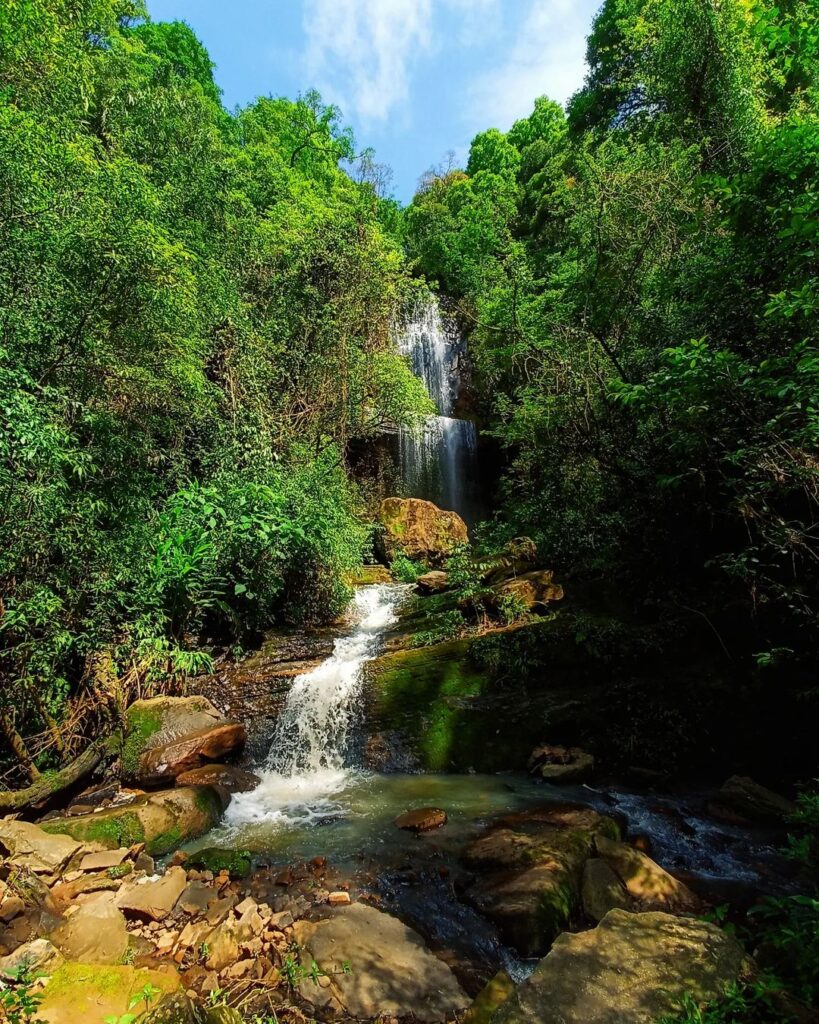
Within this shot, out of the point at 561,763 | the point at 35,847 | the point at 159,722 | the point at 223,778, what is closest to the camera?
the point at 35,847

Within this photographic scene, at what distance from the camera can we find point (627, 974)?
2299mm

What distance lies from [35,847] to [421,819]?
10.6ft

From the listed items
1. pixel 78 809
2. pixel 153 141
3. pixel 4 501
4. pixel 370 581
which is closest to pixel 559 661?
pixel 78 809

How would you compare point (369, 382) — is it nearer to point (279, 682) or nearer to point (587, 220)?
point (587, 220)

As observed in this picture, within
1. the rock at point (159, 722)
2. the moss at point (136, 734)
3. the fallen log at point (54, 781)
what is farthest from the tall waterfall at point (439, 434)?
the fallen log at point (54, 781)

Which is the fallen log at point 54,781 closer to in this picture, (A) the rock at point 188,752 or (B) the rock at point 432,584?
(A) the rock at point 188,752

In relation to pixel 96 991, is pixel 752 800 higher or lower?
lower

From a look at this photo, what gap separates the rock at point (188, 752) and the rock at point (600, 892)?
4.41m

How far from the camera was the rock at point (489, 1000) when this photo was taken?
2383mm

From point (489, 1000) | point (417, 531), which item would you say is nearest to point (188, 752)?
point (489, 1000)

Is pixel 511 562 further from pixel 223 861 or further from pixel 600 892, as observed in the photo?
pixel 223 861

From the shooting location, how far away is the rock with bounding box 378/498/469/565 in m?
14.3

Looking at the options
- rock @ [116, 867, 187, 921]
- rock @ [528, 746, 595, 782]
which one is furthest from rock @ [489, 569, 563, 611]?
rock @ [116, 867, 187, 921]

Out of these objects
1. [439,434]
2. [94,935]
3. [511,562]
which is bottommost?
[94,935]
